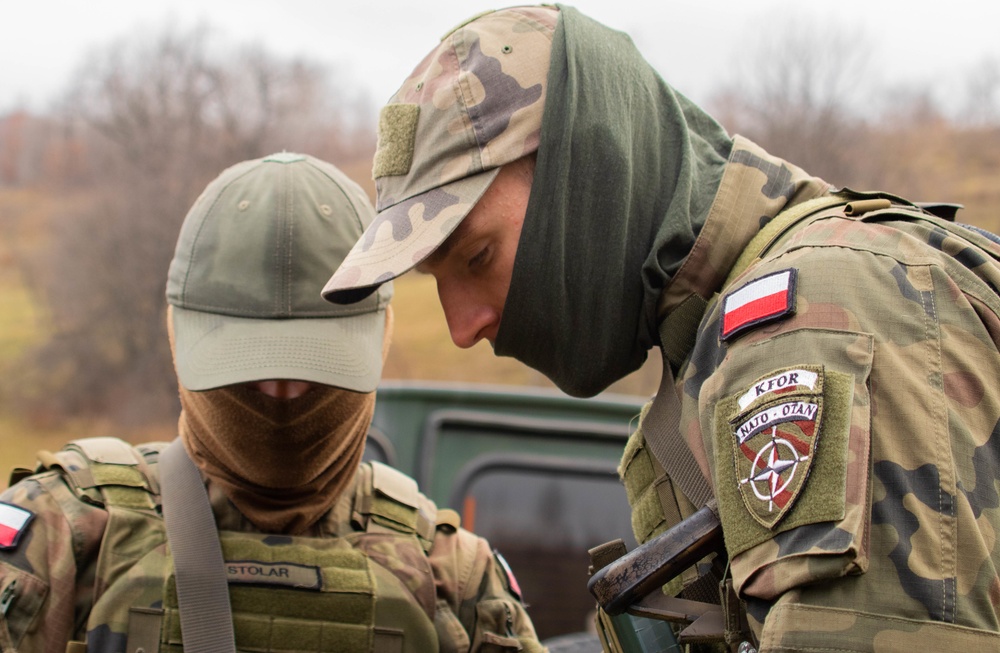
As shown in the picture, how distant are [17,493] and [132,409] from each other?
1779 cm

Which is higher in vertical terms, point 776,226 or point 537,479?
point 776,226

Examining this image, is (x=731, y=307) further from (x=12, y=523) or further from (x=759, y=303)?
(x=12, y=523)

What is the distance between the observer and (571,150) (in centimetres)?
184

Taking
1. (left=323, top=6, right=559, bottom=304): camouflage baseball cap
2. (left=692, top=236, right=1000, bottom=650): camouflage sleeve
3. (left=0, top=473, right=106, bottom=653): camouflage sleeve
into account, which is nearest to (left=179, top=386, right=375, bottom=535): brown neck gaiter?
(left=0, top=473, right=106, bottom=653): camouflage sleeve

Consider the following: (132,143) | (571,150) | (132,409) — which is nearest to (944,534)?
(571,150)

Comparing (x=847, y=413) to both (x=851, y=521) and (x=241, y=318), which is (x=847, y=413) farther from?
(x=241, y=318)

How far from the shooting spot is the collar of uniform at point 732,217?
1795 mm

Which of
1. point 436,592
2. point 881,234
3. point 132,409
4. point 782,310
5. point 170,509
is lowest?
point 132,409

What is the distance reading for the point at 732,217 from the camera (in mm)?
1812

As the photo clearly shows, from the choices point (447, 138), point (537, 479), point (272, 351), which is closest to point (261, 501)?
point (272, 351)

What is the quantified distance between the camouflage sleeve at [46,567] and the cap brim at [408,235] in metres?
0.86

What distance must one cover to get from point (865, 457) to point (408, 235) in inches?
32.9

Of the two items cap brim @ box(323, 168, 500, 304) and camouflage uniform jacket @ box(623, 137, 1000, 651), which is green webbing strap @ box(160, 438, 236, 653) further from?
Result: camouflage uniform jacket @ box(623, 137, 1000, 651)

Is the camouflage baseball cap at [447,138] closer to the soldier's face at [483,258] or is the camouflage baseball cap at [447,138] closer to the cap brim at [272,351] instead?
the soldier's face at [483,258]
